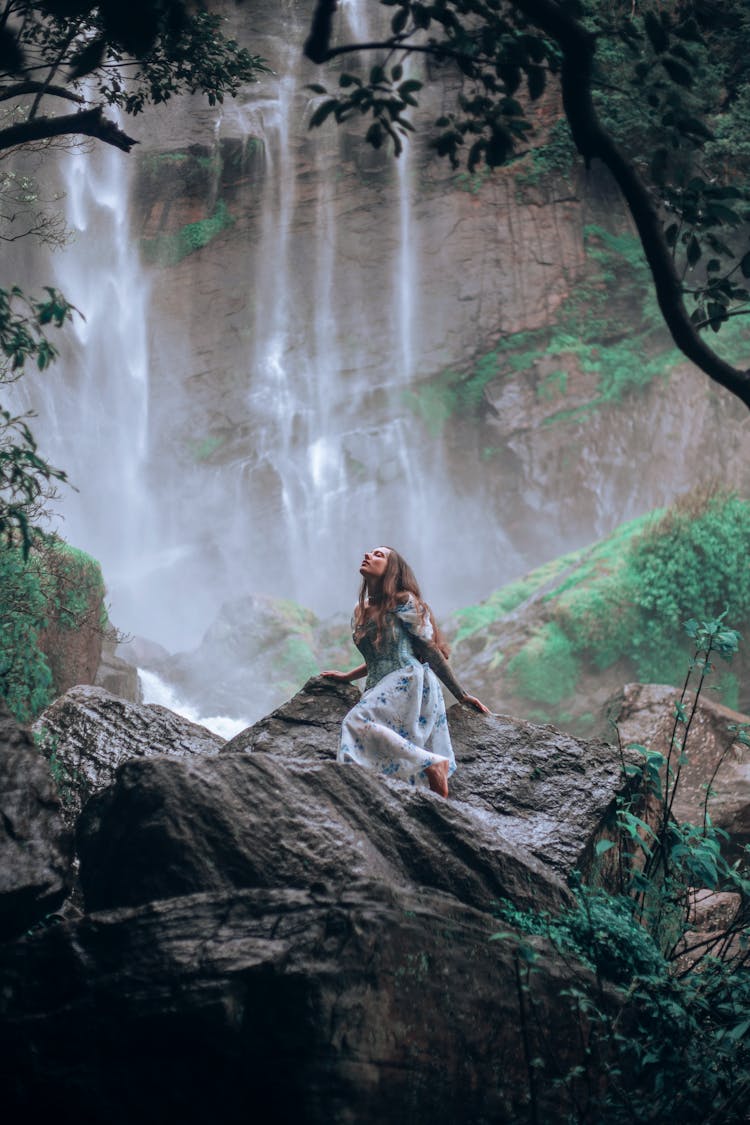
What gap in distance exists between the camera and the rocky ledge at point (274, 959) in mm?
2838

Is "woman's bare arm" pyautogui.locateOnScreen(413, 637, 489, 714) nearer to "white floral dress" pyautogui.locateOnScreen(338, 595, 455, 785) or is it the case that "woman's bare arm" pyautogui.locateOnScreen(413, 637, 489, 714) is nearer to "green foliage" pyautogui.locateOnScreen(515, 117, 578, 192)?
"white floral dress" pyautogui.locateOnScreen(338, 595, 455, 785)

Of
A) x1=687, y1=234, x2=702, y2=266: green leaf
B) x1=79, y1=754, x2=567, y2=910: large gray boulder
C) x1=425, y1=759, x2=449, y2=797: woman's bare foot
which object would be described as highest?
x1=687, y1=234, x2=702, y2=266: green leaf

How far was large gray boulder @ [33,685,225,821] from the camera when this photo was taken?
5039 mm

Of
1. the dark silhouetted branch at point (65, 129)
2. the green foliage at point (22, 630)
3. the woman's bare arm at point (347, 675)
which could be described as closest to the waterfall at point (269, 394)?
the green foliage at point (22, 630)

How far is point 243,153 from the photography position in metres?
20.2

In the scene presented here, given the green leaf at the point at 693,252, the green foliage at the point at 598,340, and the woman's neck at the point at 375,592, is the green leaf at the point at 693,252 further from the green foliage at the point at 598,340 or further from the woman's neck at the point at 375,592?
the green foliage at the point at 598,340

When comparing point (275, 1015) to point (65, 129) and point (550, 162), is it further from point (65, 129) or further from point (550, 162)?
point (550, 162)

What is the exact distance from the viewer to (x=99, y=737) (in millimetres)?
5324

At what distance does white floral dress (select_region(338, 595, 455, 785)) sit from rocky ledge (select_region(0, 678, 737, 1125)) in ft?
2.80

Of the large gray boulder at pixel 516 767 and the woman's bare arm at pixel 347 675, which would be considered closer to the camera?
the large gray boulder at pixel 516 767

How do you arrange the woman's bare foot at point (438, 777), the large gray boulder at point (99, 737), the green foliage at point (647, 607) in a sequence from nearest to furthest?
the woman's bare foot at point (438, 777), the large gray boulder at point (99, 737), the green foliage at point (647, 607)

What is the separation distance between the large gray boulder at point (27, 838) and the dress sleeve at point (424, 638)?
210 centimetres

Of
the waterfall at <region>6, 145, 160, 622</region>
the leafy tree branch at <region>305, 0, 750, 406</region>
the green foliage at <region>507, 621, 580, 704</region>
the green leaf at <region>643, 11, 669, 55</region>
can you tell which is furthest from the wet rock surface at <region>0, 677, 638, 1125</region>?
the waterfall at <region>6, 145, 160, 622</region>

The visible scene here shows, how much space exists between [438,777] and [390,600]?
3.43 feet
